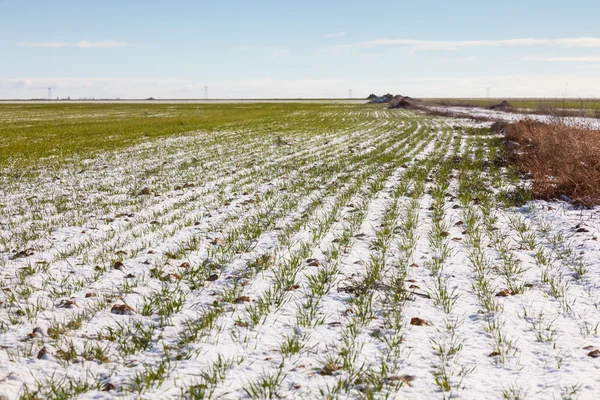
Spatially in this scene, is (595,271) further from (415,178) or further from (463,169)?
(463,169)

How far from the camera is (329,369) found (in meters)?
4.11

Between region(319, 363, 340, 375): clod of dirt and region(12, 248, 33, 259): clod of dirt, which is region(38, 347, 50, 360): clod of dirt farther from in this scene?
region(12, 248, 33, 259): clod of dirt

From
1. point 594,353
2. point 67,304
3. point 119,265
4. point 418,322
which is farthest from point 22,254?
point 594,353

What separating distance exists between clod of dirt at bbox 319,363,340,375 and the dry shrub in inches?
334

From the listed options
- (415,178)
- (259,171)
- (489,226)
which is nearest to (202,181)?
(259,171)

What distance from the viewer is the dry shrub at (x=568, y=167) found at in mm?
10664

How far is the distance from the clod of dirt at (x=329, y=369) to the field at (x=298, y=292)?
13 millimetres

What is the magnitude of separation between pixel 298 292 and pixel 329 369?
180 cm

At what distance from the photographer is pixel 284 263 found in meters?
6.82

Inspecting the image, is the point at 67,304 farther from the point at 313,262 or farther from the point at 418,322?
the point at 418,322

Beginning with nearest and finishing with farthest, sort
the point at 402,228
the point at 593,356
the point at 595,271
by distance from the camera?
the point at 593,356 → the point at 595,271 → the point at 402,228

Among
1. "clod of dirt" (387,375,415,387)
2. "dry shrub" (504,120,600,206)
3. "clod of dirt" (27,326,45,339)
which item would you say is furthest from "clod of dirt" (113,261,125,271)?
"dry shrub" (504,120,600,206)

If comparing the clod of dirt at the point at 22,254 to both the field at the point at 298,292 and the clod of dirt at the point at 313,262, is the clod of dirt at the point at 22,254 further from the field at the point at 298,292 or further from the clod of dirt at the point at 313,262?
the clod of dirt at the point at 313,262

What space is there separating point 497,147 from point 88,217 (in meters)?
18.1
